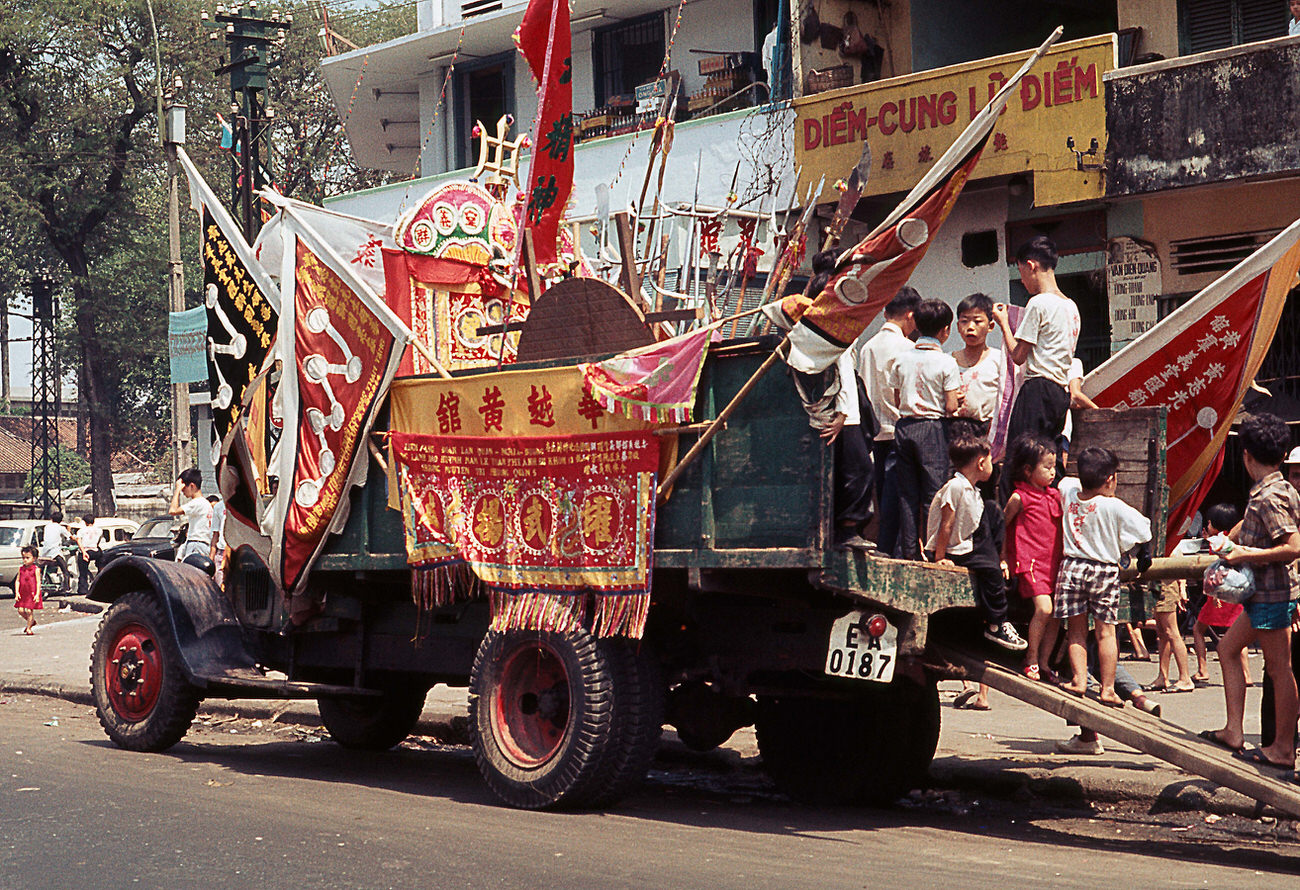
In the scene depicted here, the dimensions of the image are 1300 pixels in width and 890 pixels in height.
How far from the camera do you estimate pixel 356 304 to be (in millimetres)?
8391

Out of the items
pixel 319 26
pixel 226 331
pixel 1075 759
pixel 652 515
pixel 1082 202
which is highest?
pixel 319 26

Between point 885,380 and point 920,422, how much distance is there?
311 millimetres

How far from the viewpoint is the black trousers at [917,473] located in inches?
270

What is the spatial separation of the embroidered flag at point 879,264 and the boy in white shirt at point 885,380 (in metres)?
1.04

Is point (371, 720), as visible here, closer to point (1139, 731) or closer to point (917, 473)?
point (917, 473)

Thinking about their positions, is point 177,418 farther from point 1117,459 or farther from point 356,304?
point 1117,459

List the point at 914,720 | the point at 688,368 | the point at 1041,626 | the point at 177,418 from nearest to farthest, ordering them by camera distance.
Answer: the point at 688,368, the point at 1041,626, the point at 914,720, the point at 177,418

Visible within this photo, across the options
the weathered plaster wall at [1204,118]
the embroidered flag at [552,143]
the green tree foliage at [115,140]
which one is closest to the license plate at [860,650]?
the embroidered flag at [552,143]

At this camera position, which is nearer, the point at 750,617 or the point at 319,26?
the point at 750,617

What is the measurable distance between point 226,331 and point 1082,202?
29.6 ft

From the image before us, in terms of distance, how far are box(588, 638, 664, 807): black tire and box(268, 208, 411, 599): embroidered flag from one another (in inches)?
79.6

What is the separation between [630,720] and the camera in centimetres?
687

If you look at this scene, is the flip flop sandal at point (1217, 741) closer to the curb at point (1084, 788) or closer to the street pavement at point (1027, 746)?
the curb at point (1084, 788)

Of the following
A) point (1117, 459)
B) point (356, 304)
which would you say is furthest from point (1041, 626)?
point (356, 304)
